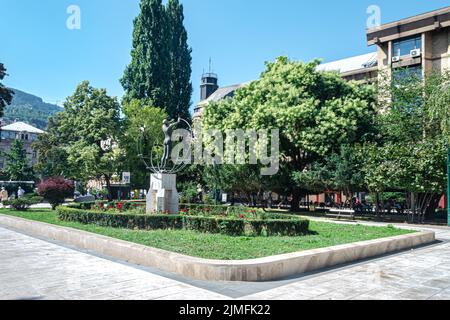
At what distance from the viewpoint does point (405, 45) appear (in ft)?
124

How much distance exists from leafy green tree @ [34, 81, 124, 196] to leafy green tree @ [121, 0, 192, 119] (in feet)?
11.9

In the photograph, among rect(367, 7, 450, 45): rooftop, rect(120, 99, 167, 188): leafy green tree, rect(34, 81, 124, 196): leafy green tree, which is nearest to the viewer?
rect(367, 7, 450, 45): rooftop

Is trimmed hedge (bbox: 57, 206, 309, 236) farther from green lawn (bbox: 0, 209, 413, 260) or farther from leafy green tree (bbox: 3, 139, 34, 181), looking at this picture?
leafy green tree (bbox: 3, 139, 34, 181)

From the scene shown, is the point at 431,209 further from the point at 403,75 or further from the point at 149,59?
the point at 149,59

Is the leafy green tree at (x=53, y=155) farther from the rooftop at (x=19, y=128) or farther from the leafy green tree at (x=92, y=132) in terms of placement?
the rooftop at (x=19, y=128)

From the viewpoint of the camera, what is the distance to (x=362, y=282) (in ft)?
25.6

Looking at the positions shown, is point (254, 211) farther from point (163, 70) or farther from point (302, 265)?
point (163, 70)

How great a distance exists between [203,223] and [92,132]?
27.6m

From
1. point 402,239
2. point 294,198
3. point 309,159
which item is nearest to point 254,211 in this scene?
point 402,239

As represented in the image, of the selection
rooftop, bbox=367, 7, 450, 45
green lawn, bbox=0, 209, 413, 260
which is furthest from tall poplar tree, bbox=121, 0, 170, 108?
green lawn, bbox=0, 209, 413, 260

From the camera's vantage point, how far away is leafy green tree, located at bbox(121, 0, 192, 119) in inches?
1631

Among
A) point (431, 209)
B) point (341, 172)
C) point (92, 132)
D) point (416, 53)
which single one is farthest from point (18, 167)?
point (416, 53)

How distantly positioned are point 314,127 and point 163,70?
21909 millimetres

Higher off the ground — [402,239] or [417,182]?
[417,182]
